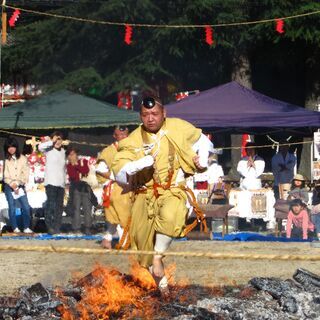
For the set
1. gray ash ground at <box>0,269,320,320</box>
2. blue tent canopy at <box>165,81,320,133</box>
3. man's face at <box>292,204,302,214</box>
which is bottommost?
gray ash ground at <box>0,269,320,320</box>

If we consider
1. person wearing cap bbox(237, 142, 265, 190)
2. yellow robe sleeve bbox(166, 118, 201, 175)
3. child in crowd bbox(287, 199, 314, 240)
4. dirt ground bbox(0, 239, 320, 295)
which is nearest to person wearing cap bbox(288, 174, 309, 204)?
child in crowd bbox(287, 199, 314, 240)

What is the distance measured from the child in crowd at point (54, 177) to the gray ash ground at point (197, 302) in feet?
19.0

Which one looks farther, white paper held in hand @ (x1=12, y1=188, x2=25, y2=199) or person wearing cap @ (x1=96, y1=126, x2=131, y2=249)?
white paper held in hand @ (x1=12, y1=188, x2=25, y2=199)

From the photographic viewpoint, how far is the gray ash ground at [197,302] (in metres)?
8.23

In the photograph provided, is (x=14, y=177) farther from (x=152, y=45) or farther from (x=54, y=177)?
(x=152, y=45)

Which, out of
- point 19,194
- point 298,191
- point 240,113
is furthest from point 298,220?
point 19,194

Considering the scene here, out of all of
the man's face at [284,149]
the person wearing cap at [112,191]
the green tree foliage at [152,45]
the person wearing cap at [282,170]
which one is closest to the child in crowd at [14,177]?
the person wearing cap at [112,191]

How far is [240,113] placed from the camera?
16.5 m

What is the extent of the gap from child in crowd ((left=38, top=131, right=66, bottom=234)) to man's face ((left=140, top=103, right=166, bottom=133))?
259 inches

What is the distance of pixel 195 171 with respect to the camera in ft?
28.8

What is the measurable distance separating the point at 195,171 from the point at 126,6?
15.5m

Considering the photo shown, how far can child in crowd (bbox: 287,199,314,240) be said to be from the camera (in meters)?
14.7

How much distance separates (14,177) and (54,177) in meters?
0.59

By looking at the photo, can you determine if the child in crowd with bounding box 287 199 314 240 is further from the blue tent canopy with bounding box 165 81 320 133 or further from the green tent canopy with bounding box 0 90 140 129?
the green tent canopy with bounding box 0 90 140 129
